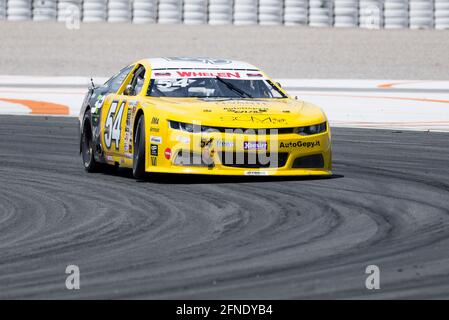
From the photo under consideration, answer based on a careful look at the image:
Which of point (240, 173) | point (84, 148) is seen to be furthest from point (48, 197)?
point (84, 148)

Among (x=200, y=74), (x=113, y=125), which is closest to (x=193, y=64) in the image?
(x=200, y=74)

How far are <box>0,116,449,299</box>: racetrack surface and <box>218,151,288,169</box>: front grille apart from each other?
16cm

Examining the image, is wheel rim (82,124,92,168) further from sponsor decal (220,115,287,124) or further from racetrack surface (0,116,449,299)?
sponsor decal (220,115,287,124)

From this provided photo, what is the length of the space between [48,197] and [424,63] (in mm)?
23292

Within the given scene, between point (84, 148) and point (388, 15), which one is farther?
point (388, 15)

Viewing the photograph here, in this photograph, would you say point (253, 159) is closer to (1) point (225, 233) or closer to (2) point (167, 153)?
(2) point (167, 153)

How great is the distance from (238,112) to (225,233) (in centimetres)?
305

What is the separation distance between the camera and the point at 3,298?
226 inches

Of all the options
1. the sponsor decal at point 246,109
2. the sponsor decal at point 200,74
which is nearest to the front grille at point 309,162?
the sponsor decal at point 246,109

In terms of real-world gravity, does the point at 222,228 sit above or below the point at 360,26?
below

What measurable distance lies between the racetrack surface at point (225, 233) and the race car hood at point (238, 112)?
1.64 ft

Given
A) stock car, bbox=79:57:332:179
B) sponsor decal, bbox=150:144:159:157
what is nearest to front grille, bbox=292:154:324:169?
stock car, bbox=79:57:332:179

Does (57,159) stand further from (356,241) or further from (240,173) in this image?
(356,241)

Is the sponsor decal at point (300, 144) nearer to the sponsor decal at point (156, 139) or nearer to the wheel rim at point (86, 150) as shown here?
the sponsor decal at point (156, 139)
